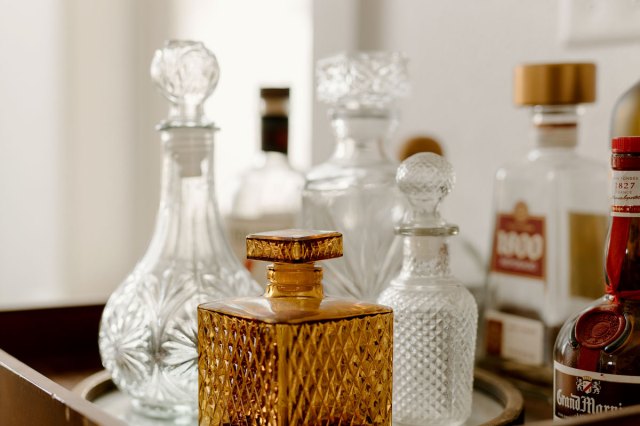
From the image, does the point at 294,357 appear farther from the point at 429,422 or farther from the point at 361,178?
the point at 361,178

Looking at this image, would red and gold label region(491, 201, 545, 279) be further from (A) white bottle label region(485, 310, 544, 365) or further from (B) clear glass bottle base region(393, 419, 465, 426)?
(B) clear glass bottle base region(393, 419, 465, 426)

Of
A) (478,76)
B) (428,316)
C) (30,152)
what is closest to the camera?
(428,316)

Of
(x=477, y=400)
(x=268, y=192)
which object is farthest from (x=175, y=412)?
(x=268, y=192)

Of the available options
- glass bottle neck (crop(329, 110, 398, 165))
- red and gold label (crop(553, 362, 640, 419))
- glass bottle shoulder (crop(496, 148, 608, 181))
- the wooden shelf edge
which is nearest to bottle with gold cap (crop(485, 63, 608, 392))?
glass bottle shoulder (crop(496, 148, 608, 181))

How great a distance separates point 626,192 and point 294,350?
19cm

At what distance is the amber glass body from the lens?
0.42m

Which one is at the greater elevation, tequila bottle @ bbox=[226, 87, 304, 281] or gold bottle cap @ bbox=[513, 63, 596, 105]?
gold bottle cap @ bbox=[513, 63, 596, 105]

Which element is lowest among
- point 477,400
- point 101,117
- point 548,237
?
point 477,400

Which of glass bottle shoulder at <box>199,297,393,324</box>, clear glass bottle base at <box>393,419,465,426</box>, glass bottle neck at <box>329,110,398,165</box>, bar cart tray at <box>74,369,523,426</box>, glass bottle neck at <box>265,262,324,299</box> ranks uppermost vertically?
glass bottle neck at <box>329,110,398,165</box>

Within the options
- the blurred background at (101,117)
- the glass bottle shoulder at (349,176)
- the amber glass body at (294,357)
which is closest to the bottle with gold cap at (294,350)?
the amber glass body at (294,357)

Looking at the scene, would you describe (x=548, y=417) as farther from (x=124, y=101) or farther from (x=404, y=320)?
(x=124, y=101)

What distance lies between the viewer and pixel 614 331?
0.46m

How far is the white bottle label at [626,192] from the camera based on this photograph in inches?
17.8

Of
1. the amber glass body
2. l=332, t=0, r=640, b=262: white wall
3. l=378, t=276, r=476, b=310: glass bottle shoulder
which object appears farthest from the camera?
l=332, t=0, r=640, b=262: white wall
